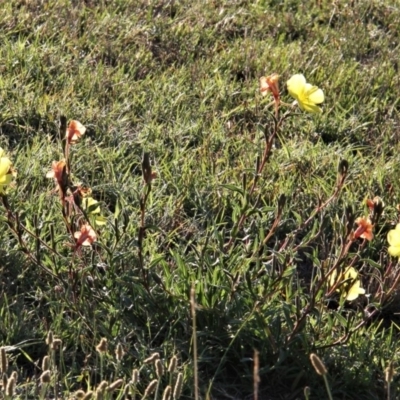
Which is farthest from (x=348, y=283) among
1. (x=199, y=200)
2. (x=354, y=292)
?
(x=199, y=200)

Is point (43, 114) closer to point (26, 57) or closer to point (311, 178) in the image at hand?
point (26, 57)

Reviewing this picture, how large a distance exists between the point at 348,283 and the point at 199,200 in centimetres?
93

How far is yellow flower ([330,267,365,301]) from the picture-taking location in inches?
102

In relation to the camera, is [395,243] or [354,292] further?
[354,292]

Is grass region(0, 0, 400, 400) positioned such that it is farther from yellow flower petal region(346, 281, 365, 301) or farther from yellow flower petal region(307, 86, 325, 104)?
yellow flower petal region(307, 86, 325, 104)

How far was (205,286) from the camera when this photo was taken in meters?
2.78

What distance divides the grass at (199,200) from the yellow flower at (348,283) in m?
0.03

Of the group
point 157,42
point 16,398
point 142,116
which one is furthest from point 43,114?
point 16,398

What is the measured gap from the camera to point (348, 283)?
105 inches

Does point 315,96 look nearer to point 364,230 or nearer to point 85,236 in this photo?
point 364,230

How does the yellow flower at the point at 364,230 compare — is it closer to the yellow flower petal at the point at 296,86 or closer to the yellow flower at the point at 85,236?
the yellow flower petal at the point at 296,86

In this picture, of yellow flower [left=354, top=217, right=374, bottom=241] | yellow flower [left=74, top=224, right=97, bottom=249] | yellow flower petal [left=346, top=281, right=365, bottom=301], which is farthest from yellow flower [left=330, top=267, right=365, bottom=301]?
yellow flower [left=74, top=224, right=97, bottom=249]

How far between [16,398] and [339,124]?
2.27 metres

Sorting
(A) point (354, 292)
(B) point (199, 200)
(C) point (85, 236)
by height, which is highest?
(C) point (85, 236)
